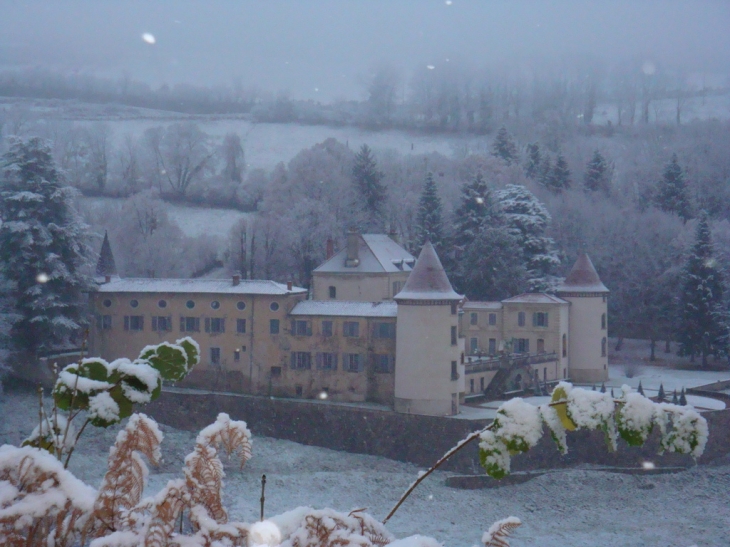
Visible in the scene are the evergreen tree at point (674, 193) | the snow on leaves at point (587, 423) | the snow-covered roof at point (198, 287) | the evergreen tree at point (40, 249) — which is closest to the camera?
the snow on leaves at point (587, 423)

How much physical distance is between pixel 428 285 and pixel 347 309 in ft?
10.3

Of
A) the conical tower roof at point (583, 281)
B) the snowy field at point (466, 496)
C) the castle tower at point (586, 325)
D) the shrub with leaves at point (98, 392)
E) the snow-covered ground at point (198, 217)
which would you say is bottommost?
the snowy field at point (466, 496)

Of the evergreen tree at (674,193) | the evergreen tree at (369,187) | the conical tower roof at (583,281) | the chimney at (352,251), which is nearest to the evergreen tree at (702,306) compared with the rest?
the conical tower roof at (583,281)

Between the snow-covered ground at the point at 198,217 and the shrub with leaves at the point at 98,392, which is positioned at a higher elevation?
the shrub with leaves at the point at 98,392

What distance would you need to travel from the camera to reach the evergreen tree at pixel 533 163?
47.8 metres

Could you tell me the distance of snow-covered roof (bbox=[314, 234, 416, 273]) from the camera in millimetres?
31812

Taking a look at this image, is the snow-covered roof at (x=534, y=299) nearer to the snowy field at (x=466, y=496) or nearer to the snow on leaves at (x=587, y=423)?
the snowy field at (x=466, y=496)

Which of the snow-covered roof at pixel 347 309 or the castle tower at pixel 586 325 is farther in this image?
the castle tower at pixel 586 325

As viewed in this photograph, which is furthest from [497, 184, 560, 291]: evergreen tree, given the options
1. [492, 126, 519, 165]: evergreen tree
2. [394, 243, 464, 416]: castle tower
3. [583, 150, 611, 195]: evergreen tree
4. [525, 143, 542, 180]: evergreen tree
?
[394, 243, 464, 416]: castle tower

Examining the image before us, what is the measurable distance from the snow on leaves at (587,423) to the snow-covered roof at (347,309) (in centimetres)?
2379

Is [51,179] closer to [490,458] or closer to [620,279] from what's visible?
[620,279]

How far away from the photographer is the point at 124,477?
1.80 metres

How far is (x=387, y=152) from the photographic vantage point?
2184 inches

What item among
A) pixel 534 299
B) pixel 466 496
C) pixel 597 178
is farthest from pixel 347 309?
pixel 597 178
